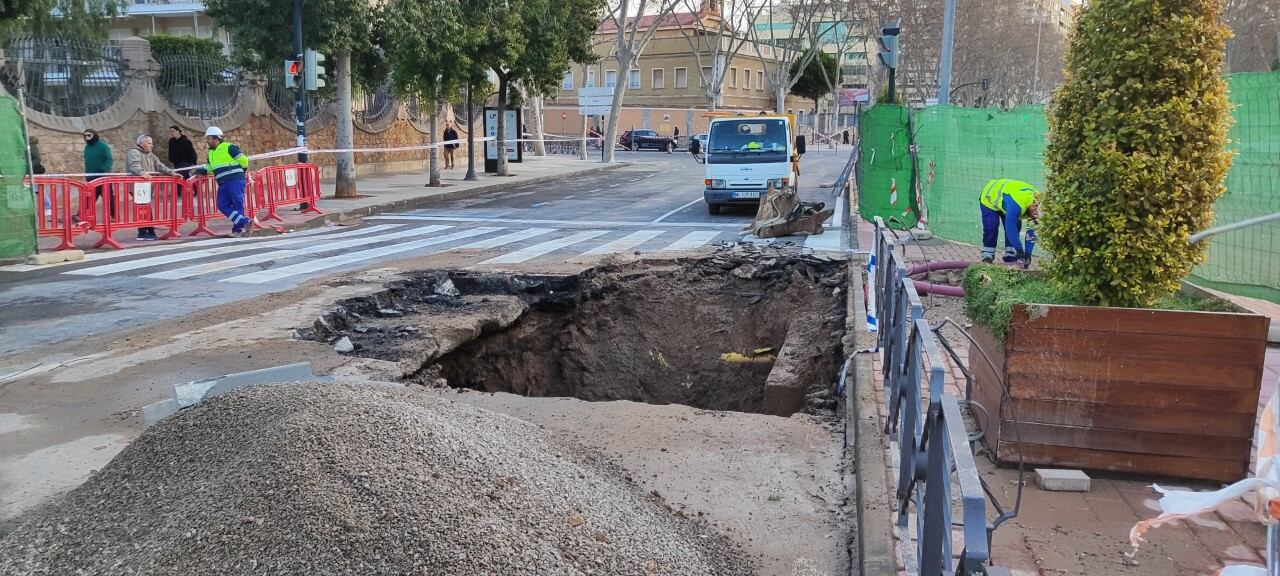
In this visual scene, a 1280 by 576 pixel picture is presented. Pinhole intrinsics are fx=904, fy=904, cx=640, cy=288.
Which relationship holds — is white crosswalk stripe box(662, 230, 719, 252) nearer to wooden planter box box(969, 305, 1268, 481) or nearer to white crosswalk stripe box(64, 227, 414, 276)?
white crosswalk stripe box(64, 227, 414, 276)

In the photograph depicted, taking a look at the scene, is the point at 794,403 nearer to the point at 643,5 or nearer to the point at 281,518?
the point at 281,518

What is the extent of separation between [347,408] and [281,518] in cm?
77

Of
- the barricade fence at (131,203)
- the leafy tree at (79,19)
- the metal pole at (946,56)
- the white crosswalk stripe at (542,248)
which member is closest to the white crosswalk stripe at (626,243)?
the white crosswalk stripe at (542,248)

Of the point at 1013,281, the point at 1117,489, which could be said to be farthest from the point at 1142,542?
the point at 1013,281

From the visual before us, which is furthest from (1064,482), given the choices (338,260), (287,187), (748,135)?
(287,187)

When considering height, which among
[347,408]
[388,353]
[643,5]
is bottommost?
[388,353]

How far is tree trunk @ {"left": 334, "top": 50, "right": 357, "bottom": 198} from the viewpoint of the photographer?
20188 millimetres

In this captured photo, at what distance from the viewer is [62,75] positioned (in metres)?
17.2

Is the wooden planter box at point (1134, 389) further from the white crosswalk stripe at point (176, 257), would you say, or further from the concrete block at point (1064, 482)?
the white crosswalk stripe at point (176, 257)

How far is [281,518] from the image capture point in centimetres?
303

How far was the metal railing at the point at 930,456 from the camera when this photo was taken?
2.02 m

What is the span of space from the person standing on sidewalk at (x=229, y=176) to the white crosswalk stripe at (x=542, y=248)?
16.6 ft

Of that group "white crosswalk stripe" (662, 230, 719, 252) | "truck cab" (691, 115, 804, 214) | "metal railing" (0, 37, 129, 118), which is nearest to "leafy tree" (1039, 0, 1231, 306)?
"white crosswalk stripe" (662, 230, 719, 252)

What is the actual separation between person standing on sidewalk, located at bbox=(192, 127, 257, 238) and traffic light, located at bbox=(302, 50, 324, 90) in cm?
380
